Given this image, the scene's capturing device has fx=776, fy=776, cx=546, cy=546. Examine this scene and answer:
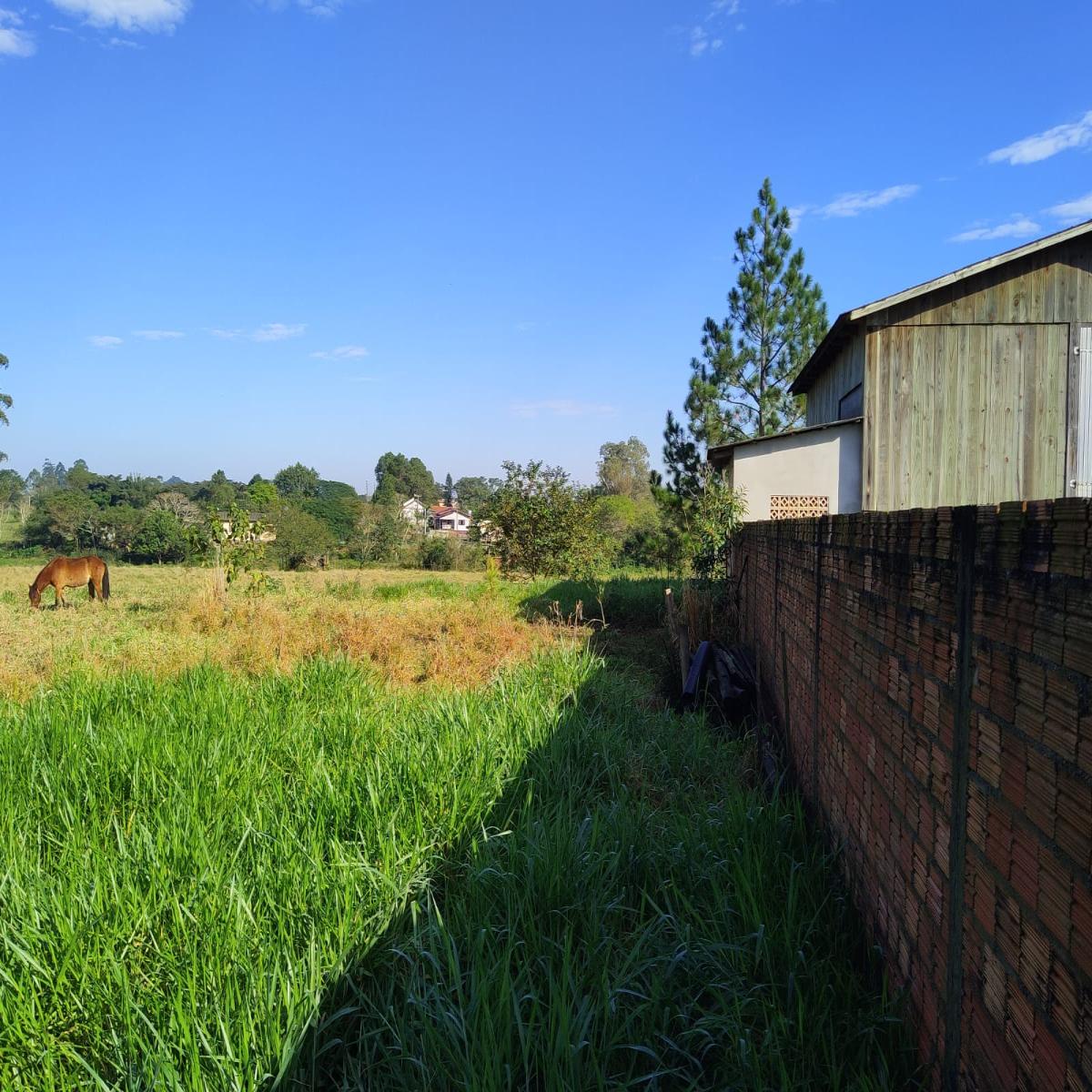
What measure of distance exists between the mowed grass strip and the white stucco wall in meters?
5.82

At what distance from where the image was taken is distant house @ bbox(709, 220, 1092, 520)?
899 centimetres

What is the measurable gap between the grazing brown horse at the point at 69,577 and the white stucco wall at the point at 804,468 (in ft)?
39.6

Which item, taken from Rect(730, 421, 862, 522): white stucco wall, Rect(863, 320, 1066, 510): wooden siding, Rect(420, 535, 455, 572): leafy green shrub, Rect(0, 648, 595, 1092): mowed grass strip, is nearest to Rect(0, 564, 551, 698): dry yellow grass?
Rect(0, 648, 595, 1092): mowed grass strip

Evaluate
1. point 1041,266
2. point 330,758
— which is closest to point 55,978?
point 330,758

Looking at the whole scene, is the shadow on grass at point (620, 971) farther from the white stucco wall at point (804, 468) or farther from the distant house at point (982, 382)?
the white stucco wall at point (804, 468)

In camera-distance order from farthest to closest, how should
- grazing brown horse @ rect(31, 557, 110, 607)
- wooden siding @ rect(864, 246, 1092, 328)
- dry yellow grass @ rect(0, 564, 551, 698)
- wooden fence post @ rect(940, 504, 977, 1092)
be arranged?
1. grazing brown horse @ rect(31, 557, 110, 607)
2. wooden siding @ rect(864, 246, 1092, 328)
3. dry yellow grass @ rect(0, 564, 551, 698)
4. wooden fence post @ rect(940, 504, 977, 1092)

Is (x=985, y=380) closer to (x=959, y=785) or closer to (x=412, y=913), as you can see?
(x=959, y=785)

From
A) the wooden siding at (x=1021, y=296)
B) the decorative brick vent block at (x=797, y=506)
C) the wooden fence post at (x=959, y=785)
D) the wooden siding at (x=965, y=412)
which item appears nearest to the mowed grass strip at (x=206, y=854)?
the wooden fence post at (x=959, y=785)

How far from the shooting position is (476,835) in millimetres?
3713

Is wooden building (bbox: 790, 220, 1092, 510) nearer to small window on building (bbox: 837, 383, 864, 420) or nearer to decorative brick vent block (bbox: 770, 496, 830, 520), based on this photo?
small window on building (bbox: 837, 383, 864, 420)

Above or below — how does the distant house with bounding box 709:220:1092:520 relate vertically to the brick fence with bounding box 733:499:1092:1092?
above

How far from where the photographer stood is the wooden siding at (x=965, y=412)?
9.06m

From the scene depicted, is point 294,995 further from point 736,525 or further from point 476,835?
point 736,525

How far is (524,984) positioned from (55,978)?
154 centimetres
